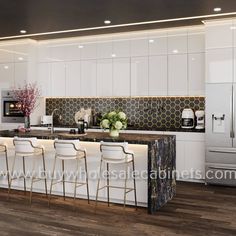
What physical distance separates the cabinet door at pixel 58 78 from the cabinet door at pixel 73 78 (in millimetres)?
110

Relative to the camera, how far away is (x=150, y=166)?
14.2 ft

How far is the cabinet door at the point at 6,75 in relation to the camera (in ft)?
25.6

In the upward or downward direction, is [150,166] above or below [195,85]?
below

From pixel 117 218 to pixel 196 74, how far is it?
11.1 ft

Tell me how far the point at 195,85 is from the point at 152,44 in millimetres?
1226

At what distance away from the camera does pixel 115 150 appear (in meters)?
4.30

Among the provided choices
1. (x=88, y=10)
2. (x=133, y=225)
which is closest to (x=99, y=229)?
(x=133, y=225)

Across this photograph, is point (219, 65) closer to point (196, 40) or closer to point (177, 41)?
point (196, 40)

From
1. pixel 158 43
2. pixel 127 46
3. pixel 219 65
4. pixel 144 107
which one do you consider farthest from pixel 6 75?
pixel 219 65

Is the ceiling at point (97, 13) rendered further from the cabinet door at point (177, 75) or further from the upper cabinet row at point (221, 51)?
the cabinet door at point (177, 75)

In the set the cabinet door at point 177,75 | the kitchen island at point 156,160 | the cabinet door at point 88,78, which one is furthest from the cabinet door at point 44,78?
the cabinet door at point 177,75

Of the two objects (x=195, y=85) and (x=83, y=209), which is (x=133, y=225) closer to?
(x=83, y=209)

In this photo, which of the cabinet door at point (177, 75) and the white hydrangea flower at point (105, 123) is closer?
the white hydrangea flower at point (105, 123)

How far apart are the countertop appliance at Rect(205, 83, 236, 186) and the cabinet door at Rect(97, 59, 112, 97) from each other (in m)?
2.22
